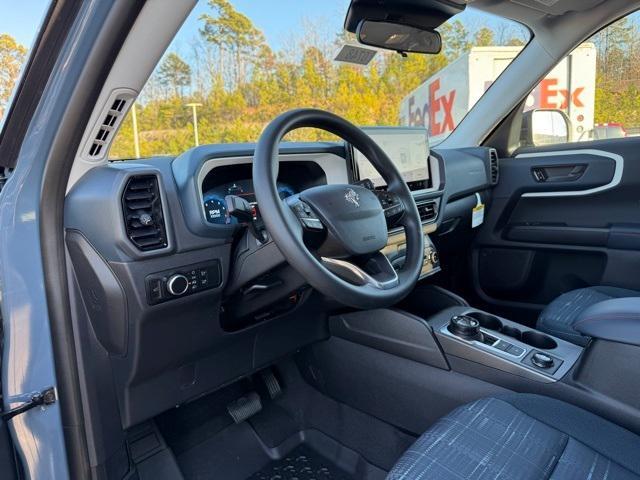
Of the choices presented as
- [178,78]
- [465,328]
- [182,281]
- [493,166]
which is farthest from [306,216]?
[493,166]

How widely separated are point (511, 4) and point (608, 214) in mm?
1118

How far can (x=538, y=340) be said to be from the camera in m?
1.63

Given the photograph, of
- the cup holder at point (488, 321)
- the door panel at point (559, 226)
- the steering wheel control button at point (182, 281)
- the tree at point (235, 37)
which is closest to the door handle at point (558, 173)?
the door panel at point (559, 226)

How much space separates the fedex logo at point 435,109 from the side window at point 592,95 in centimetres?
54

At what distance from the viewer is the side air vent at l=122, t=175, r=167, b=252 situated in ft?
3.68

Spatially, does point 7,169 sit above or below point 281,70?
below

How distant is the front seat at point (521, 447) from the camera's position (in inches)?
38.5

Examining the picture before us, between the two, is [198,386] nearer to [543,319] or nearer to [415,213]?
[415,213]

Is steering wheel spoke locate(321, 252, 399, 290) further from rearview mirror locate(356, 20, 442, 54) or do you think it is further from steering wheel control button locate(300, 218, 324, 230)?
rearview mirror locate(356, 20, 442, 54)

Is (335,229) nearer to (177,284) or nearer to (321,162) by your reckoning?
(177,284)

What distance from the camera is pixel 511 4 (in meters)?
2.14

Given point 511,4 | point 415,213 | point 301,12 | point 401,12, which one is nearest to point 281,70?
point 301,12

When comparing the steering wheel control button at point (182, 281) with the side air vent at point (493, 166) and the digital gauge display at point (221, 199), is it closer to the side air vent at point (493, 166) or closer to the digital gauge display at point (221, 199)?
the digital gauge display at point (221, 199)

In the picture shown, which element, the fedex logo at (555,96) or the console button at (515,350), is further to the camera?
the fedex logo at (555,96)
